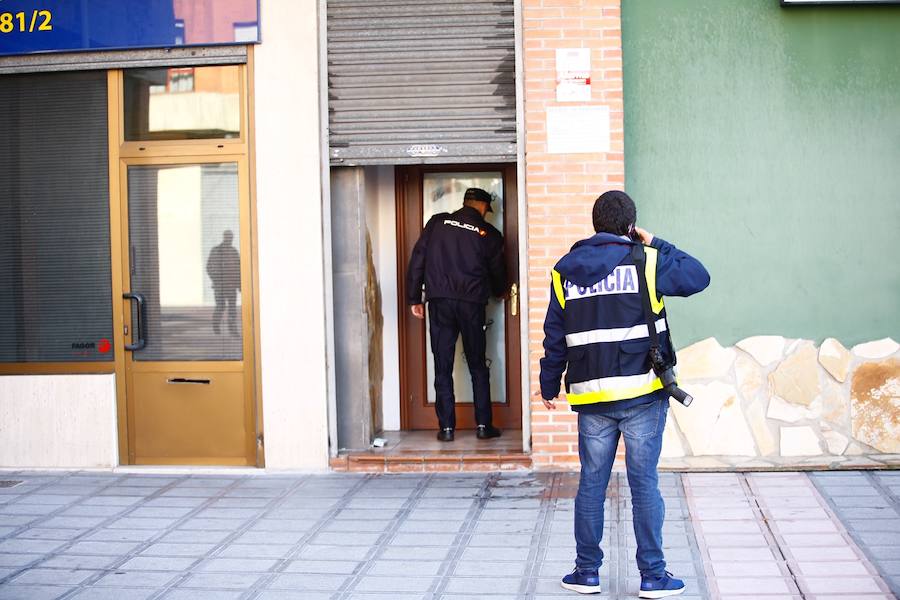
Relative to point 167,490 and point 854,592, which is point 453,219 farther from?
point 854,592

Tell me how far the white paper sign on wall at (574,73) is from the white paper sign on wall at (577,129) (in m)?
0.09

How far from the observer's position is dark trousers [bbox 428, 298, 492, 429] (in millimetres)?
9445

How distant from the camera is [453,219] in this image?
939 centimetres

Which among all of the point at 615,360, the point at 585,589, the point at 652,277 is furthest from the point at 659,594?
the point at 652,277

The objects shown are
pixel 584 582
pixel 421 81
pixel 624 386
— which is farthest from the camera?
pixel 421 81

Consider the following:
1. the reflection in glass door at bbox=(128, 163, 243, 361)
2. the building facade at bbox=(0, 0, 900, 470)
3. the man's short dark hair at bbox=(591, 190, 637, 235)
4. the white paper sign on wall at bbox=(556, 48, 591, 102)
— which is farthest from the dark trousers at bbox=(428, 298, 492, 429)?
the man's short dark hair at bbox=(591, 190, 637, 235)

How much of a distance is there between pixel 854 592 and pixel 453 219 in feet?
15.3

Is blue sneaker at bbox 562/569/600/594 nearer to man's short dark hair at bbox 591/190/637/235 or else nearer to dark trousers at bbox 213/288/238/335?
man's short dark hair at bbox 591/190/637/235

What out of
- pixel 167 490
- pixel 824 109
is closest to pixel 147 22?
pixel 167 490

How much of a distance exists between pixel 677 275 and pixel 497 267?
3970 millimetres

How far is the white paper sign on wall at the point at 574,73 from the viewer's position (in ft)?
27.5

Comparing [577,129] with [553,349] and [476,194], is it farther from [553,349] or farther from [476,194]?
[553,349]

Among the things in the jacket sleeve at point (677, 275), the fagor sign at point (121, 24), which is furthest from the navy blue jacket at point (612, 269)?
the fagor sign at point (121, 24)

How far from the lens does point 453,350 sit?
955 cm
